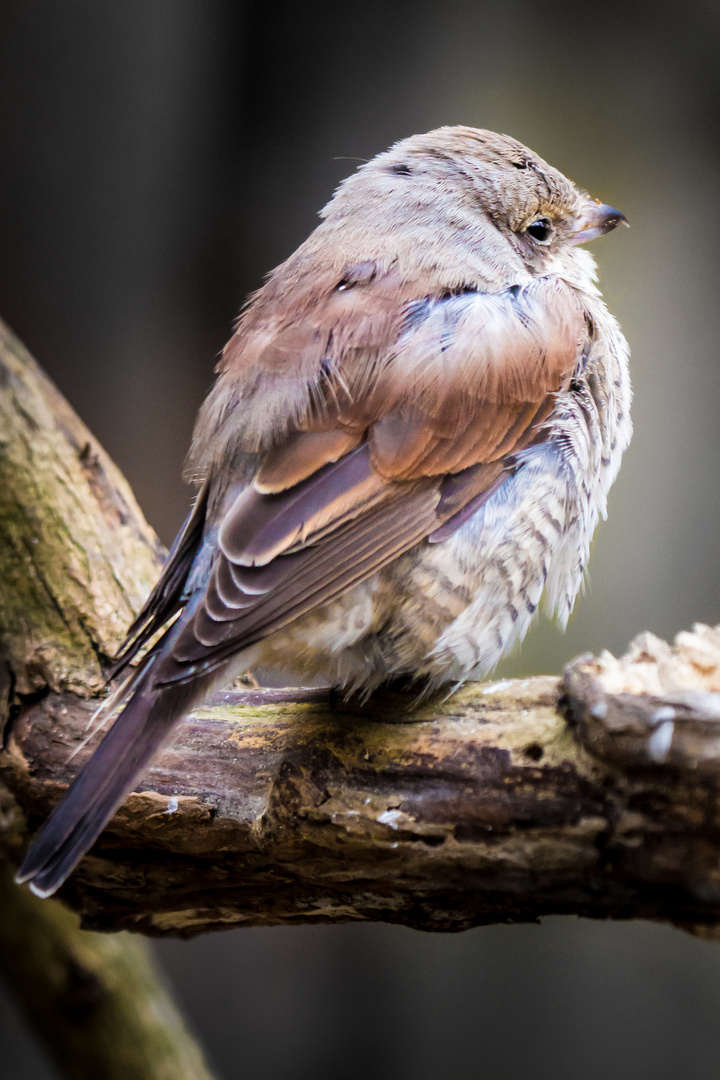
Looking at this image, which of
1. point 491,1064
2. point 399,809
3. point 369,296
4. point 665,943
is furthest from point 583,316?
point 491,1064

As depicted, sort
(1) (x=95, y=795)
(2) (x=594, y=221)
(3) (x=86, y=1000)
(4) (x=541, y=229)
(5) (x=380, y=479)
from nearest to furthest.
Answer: (1) (x=95, y=795)
(5) (x=380, y=479)
(4) (x=541, y=229)
(2) (x=594, y=221)
(3) (x=86, y=1000)

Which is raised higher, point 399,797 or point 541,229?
point 541,229

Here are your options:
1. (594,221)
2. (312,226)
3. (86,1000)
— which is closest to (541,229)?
(594,221)

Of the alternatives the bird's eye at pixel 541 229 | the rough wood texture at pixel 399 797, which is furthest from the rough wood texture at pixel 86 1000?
the bird's eye at pixel 541 229

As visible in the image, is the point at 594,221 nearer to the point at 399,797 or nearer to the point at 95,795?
the point at 399,797

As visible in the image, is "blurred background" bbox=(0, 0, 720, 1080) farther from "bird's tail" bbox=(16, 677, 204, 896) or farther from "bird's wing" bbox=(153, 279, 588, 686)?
"bird's tail" bbox=(16, 677, 204, 896)

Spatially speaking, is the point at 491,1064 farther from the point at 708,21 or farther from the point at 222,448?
the point at 708,21

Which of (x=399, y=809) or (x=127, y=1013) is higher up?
(x=399, y=809)
